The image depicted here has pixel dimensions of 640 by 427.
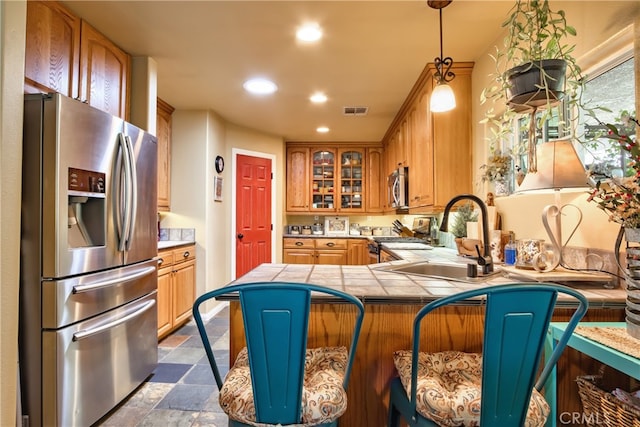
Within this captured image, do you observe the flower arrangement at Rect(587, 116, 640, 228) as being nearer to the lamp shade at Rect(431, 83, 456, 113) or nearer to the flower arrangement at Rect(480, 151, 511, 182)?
the lamp shade at Rect(431, 83, 456, 113)

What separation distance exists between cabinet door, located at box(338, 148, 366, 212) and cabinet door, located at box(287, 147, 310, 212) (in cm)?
55

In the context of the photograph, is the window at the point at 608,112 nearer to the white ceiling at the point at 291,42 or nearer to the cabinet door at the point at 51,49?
the white ceiling at the point at 291,42

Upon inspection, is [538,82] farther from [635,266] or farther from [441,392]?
[441,392]

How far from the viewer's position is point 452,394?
940 mm

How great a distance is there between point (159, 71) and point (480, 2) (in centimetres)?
241

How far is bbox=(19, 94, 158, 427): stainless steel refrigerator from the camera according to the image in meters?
1.58

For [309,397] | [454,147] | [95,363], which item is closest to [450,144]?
[454,147]

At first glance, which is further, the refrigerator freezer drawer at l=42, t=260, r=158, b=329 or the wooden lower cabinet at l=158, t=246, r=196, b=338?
the wooden lower cabinet at l=158, t=246, r=196, b=338

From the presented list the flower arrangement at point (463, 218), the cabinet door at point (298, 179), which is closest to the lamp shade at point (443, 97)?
the flower arrangement at point (463, 218)

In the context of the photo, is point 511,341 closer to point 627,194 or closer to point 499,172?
point 627,194

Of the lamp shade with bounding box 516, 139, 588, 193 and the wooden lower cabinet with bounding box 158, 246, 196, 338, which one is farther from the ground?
the lamp shade with bounding box 516, 139, 588, 193

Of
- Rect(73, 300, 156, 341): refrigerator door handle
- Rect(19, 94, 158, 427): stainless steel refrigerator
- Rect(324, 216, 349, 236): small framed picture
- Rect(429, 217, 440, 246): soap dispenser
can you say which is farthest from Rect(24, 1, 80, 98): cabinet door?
Rect(324, 216, 349, 236): small framed picture

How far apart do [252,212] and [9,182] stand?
3728mm

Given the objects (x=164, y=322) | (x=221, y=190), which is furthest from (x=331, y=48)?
(x=164, y=322)
